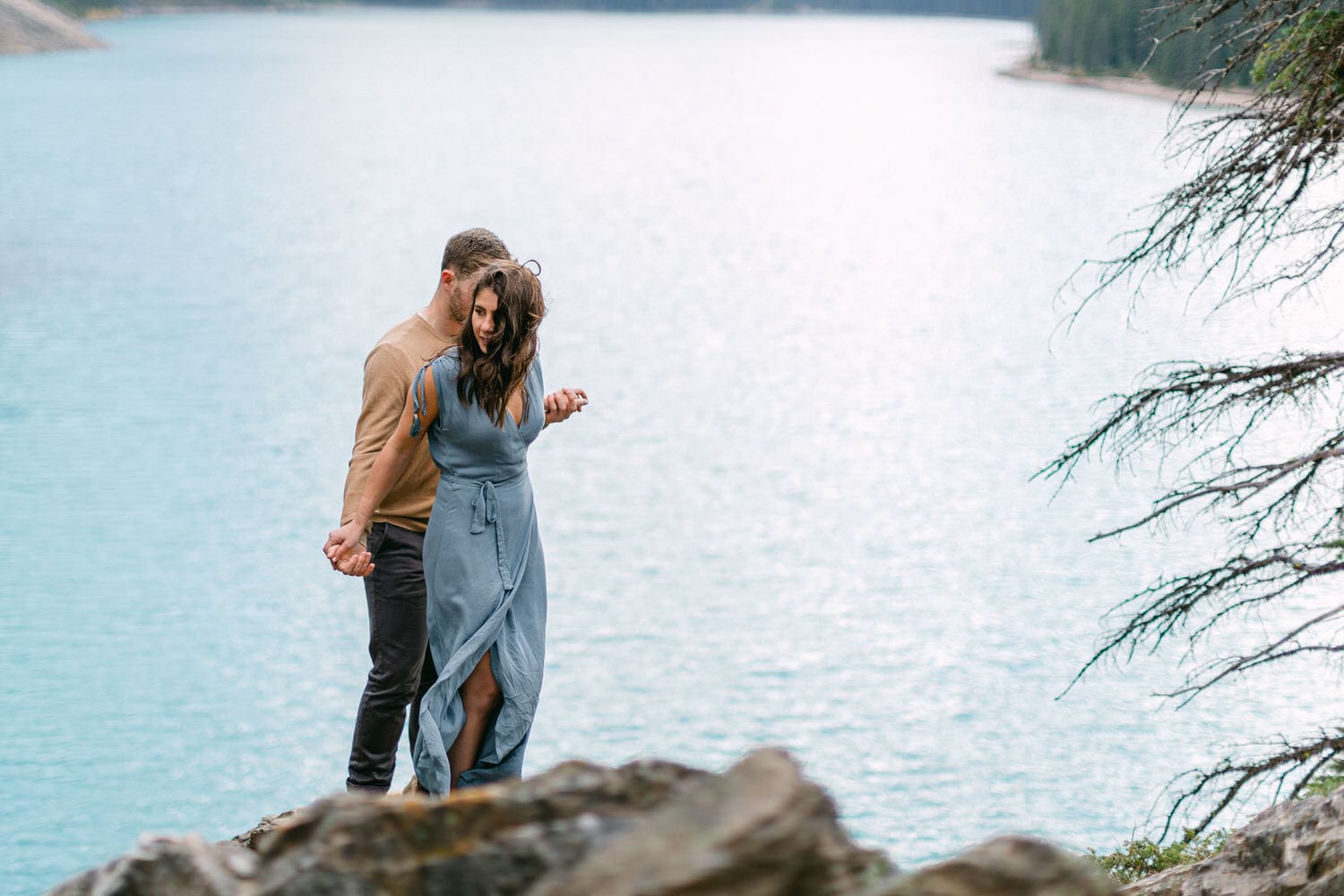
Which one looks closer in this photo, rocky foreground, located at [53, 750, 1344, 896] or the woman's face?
rocky foreground, located at [53, 750, 1344, 896]

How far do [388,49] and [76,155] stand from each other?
5497 centimetres

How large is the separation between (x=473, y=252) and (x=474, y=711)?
1.57 metres

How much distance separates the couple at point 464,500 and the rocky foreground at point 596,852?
1959mm

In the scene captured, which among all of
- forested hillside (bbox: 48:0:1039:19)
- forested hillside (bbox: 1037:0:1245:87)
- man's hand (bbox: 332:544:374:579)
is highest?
forested hillside (bbox: 48:0:1039:19)

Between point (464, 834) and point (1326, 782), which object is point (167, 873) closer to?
point (464, 834)

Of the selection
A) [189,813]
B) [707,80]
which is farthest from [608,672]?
[707,80]

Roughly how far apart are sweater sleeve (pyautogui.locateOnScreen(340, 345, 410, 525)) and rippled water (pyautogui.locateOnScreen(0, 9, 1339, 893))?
6982 millimetres

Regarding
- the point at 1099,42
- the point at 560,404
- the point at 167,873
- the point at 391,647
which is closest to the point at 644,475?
the point at 391,647

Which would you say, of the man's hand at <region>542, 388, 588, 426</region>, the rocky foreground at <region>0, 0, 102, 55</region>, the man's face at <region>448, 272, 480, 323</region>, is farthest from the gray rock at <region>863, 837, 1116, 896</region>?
the rocky foreground at <region>0, 0, 102, 55</region>

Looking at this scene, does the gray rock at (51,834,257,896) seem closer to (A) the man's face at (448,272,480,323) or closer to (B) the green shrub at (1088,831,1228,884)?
(A) the man's face at (448,272,480,323)

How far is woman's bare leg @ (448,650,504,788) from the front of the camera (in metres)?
4.55

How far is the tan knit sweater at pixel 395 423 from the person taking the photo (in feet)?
15.7

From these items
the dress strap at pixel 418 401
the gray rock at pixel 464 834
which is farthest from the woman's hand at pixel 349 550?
the gray rock at pixel 464 834

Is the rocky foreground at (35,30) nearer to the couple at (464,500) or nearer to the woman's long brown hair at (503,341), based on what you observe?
the couple at (464,500)
